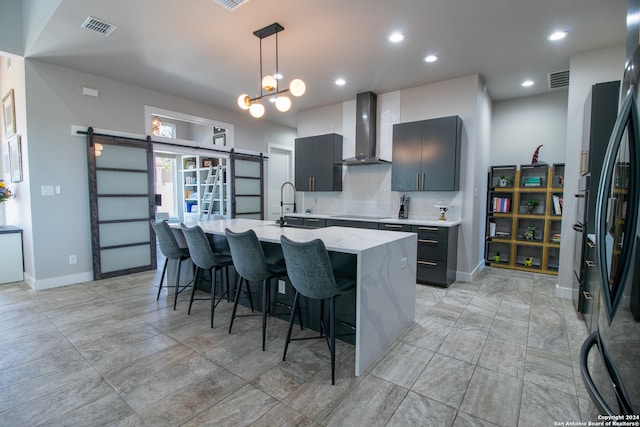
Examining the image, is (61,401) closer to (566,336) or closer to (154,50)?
(154,50)

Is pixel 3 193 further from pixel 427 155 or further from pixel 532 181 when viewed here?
pixel 532 181

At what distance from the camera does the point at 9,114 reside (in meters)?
4.32

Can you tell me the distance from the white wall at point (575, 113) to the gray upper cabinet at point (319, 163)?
3199mm

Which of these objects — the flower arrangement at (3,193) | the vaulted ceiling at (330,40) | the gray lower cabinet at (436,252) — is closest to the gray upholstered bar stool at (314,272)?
the gray lower cabinet at (436,252)

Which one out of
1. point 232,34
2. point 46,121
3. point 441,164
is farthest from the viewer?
point 441,164

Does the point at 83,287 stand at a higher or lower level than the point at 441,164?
lower

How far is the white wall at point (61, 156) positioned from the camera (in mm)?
3832

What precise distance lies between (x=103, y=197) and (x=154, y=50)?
90.3 inches

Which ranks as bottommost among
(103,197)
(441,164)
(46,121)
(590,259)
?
(590,259)

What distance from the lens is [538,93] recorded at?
4.92 metres

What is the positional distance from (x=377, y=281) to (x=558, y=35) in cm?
333

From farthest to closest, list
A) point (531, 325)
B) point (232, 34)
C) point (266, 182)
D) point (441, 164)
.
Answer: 1. point (266, 182)
2. point (441, 164)
3. point (232, 34)
4. point (531, 325)

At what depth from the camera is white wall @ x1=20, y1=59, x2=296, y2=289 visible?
3832 mm

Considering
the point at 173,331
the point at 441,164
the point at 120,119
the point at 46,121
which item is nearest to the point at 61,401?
the point at 173,331
